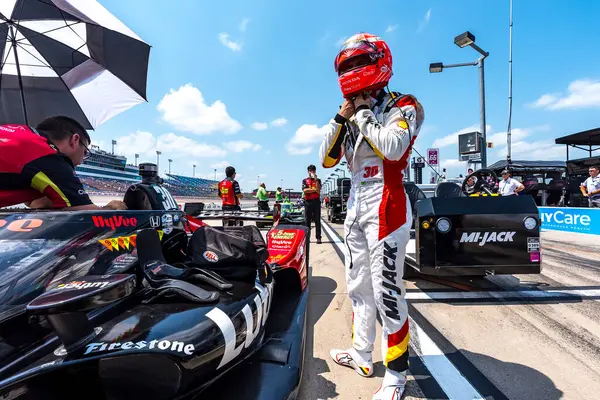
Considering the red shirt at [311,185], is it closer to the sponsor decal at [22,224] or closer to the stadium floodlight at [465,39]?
the sponsor decal at [22,224]

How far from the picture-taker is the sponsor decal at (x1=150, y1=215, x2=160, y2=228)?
6.10ft

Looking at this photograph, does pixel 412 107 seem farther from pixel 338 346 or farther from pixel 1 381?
pixel 1 381

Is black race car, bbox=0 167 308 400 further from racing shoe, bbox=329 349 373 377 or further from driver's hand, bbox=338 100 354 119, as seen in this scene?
driver's hand, bbox=338 100 354 119

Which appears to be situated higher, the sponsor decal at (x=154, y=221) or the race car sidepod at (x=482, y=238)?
the sponsor decal at (x=154, y=221)

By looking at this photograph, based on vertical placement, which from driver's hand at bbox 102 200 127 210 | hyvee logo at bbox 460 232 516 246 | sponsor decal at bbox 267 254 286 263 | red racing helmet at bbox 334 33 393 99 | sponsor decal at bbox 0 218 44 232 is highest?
red racing helmet at bbox 334 33 393 99

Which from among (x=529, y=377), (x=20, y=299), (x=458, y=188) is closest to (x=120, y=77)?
(x=20, y=299)

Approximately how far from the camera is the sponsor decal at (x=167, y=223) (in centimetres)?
199

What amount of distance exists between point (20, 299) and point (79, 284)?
444mm

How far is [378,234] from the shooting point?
166 cm

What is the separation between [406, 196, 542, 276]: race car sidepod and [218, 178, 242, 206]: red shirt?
533 cm

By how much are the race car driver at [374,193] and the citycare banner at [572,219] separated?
28.2 ft

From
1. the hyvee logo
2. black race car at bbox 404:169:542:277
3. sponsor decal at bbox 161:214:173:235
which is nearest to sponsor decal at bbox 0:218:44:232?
sponsor decal at bbox 161:214:173:235

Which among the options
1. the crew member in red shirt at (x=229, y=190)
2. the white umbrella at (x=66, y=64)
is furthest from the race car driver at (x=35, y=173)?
the crew member in red shirt at (x=229, y=190)

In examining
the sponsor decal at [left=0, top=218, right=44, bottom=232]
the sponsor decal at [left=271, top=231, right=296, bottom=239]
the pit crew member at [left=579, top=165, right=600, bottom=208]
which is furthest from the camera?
the pit crew member at [left=579, top=165, right=600, bottom=208]
